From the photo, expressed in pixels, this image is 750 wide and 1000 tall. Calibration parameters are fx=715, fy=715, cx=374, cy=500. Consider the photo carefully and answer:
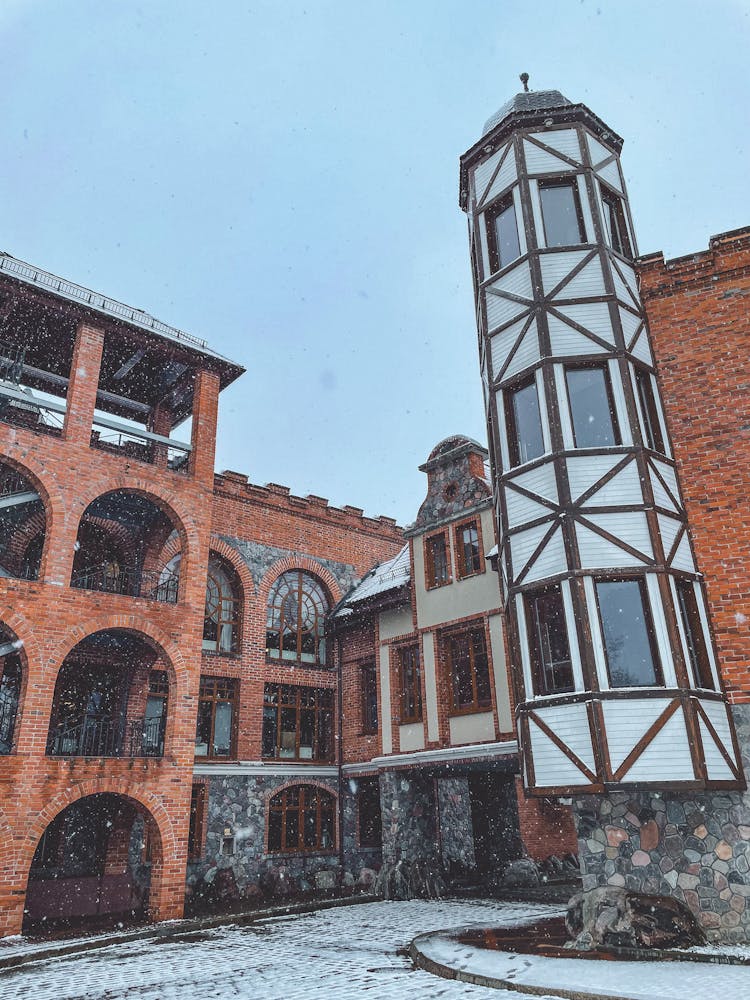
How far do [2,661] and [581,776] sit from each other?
12907 mm

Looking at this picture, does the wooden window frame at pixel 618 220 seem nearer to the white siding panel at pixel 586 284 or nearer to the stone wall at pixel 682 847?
the white siding panel at pixel 586 284

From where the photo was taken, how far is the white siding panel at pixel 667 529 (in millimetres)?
10542

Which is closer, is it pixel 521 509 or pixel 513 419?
pixel 521 509

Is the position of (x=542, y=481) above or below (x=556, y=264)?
below

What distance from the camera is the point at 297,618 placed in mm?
22203

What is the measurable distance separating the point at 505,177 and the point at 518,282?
236 centimetres

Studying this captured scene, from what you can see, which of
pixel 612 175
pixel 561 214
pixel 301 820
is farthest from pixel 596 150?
pixel 301 820

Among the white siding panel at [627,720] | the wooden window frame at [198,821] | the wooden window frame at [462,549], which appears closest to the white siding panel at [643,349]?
the white siding panel at [627,720]

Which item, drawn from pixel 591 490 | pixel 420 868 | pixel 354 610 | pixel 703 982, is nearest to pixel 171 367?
pixel 354 610

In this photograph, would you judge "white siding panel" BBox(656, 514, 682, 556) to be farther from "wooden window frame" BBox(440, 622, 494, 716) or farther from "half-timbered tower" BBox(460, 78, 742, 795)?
"wooden window frame" BBox(440, 622, 494, 716)

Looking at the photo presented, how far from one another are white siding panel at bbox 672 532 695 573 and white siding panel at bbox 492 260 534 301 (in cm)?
490

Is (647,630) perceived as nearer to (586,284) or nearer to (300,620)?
(586,284)

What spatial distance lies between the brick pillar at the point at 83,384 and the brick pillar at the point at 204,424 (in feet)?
8.45

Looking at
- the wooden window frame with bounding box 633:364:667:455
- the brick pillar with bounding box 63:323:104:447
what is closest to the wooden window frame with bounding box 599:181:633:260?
the wooden window frame with bounding box 633:364:667:455
